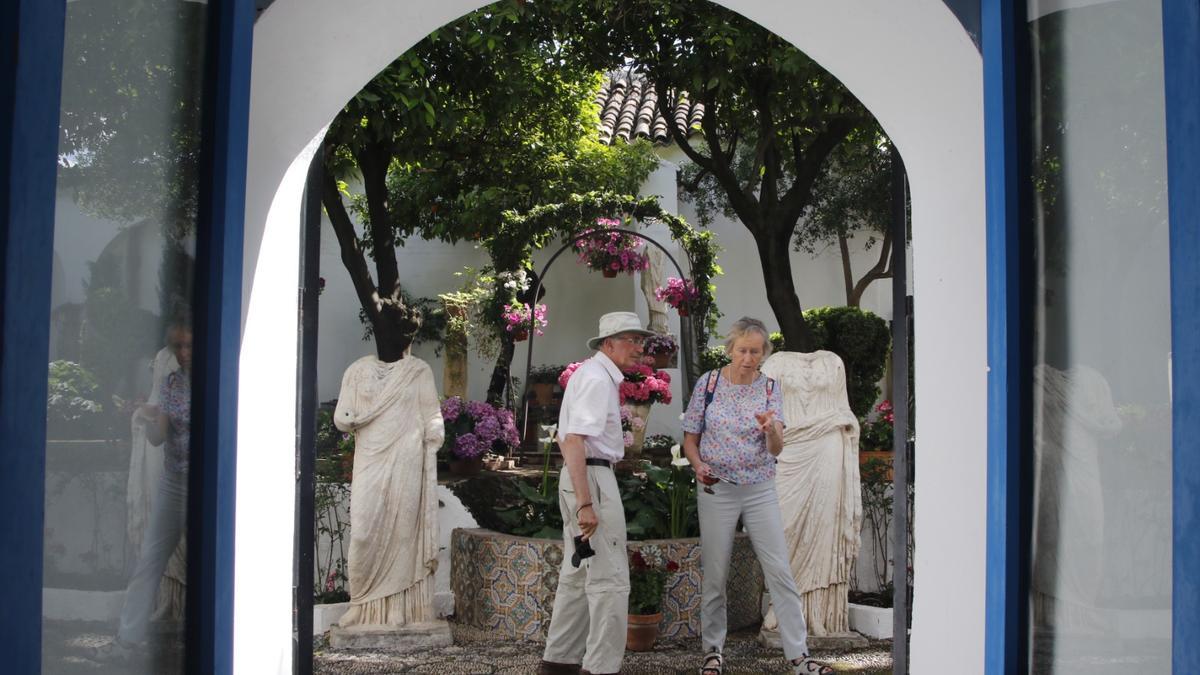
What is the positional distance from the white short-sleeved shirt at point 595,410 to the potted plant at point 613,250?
5211 millimetres

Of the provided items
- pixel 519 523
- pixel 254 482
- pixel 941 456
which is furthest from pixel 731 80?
pixel 254 482

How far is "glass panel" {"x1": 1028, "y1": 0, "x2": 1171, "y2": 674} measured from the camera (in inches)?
72.4

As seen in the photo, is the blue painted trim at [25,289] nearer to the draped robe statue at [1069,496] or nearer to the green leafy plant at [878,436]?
the draped robe statue at [1069,496]

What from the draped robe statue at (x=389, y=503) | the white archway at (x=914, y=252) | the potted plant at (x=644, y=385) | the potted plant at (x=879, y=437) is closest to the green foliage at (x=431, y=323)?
the potted plant at (x=644, y=385)

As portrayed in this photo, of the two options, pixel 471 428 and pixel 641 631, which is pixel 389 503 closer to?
pixel 641 631

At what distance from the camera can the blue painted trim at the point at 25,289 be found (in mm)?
1548

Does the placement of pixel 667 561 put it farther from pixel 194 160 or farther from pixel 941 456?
pixel 194 160

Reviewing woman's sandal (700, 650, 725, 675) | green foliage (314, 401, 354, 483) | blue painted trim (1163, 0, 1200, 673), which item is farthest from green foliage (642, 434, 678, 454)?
blue painted trim (1163, 0, 1200, 673)

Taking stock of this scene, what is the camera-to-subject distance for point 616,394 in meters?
4.67

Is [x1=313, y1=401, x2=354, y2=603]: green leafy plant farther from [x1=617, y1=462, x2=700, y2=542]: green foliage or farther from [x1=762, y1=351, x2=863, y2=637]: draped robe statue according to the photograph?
[x1=762, y1=351, x2=863, y2=637]: draped robe statue

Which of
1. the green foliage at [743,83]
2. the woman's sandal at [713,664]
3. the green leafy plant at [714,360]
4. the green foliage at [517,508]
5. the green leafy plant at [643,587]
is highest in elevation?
the green foliage at [743,83]

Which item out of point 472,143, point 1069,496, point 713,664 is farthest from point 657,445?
point 1069,496

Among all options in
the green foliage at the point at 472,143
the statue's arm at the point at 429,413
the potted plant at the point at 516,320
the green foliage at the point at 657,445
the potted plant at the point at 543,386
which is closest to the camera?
the statue's arm at the point at 429,413

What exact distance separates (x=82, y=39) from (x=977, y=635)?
8.65 feet
